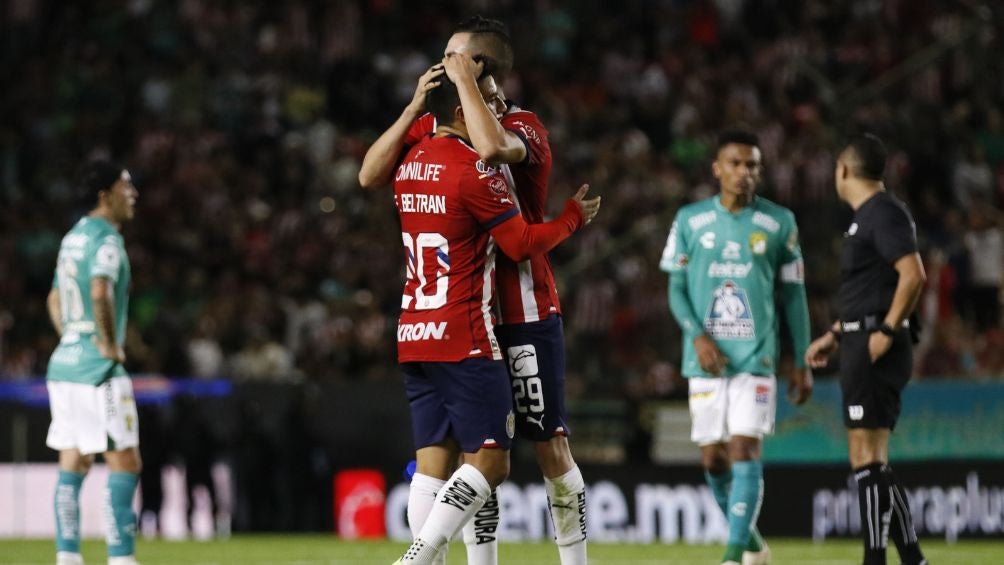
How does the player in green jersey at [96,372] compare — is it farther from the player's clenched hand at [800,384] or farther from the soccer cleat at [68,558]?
the player's clenched hand at [800,384]

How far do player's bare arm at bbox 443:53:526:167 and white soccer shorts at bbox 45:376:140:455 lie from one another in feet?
12.9

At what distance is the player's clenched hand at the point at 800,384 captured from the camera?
9984 millimetres

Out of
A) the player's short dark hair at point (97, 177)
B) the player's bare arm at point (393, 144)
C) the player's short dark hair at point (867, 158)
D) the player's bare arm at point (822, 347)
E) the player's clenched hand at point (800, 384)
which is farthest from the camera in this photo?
the player's short dark hair at point (97, 177)

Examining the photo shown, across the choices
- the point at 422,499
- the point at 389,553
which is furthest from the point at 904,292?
the point at 389,553

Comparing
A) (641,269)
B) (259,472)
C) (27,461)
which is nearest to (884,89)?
(641,269)

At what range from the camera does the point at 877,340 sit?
8.70 m

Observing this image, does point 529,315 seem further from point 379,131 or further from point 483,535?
point 379,131

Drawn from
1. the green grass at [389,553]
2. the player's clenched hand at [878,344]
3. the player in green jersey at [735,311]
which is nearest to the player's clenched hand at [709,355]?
the player in green jersey at [735,311]

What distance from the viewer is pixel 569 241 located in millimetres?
18828

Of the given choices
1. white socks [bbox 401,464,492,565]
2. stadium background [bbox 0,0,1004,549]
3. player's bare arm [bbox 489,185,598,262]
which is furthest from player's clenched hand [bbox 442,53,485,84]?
stadium background [bbox 0,0,1004,549]

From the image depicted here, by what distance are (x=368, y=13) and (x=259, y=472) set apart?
30.6 ft

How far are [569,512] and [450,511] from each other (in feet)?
2.55

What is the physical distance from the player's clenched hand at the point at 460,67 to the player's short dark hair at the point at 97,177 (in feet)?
12.2

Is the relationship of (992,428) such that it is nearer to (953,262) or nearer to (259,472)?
(953,262)
